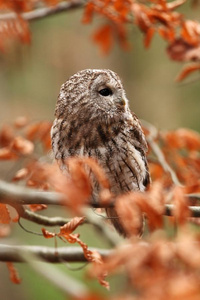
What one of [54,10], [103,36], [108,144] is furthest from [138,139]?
[54,10]

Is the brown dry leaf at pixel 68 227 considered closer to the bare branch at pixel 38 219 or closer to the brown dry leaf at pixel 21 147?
the bare branch at pixel 38 219

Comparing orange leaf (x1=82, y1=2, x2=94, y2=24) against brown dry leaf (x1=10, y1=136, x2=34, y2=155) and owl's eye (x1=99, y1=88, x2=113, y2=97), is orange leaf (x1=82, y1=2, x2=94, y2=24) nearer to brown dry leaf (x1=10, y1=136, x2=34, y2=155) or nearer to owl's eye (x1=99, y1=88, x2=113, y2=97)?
owl's eye (x1=99, y1=88, x2=113, y2=97)

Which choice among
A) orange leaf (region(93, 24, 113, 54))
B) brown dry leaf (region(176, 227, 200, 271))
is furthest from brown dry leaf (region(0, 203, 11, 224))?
orange leaf (region(93, 24, 113, 54))

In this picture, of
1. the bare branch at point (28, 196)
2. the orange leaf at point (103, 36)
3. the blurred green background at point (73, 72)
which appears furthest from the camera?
the blurred green background at point (73, 72)

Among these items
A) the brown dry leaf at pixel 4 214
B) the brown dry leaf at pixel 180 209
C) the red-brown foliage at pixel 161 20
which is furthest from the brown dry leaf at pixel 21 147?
the brown dry leaf at pixel 180 209

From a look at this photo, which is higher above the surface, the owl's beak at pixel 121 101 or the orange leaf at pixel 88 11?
the orange leaf at pixel 88 11

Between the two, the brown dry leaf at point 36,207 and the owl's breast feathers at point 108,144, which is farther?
the owl's breast feathers at point 108,144

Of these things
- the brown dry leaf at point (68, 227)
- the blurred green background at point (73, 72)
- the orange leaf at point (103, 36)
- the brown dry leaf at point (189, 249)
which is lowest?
the blurred green background at point (73, 72)

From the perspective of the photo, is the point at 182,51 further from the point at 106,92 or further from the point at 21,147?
the point at 21,147
